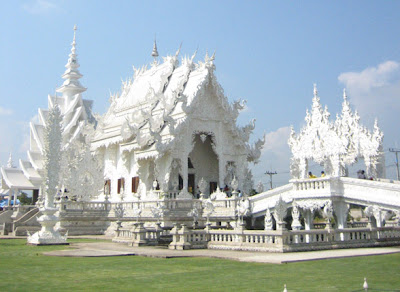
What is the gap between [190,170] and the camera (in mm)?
28969

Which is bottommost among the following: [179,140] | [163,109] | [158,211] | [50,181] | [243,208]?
[158,211]

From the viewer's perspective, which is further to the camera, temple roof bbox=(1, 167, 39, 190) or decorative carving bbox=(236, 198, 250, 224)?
temple roof bbox=(1, 167, 39, 190)

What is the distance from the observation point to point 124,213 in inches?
949

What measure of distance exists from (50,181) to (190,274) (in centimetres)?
992

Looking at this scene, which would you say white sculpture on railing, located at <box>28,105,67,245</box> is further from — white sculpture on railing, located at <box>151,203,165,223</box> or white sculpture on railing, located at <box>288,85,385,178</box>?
white sculpture on railing, located at <box>288,85,385,178</box>

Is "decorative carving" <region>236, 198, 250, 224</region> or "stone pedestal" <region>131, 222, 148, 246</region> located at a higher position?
"decorative carving" <region>236, 198, 250, 224</region>

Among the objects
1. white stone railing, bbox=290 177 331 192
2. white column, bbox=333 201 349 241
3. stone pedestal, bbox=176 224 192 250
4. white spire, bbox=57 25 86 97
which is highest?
white spire, bbox=57 25 86 97

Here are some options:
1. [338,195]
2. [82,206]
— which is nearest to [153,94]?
[82,206]

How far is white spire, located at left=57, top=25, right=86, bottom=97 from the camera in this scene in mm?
44250

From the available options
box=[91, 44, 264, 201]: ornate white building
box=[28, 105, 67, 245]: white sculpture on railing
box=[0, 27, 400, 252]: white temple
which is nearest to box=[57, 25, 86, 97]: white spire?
box=[0, 27, 400, 252]: white temple

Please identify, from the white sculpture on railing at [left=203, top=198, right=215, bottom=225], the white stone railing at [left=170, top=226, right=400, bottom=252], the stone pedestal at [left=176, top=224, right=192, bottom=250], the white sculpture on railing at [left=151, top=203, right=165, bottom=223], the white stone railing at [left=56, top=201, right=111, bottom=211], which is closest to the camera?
the white stone railing at [left=170, top=226, right=400, bottom=252]

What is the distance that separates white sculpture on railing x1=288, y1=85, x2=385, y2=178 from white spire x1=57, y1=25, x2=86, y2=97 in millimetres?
23792

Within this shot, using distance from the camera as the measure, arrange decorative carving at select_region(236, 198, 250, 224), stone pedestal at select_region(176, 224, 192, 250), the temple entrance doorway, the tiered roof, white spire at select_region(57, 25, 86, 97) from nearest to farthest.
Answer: stone pedestal at select_region(176, 224, 192, 250)
decorative carving at select_region(236, 198, 250, 224)
the tiered roof
the temple entrance doorway
white spire at select_region(57, 25, 86, 97)

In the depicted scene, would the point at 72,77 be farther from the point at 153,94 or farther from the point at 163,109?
the point at 163,109
